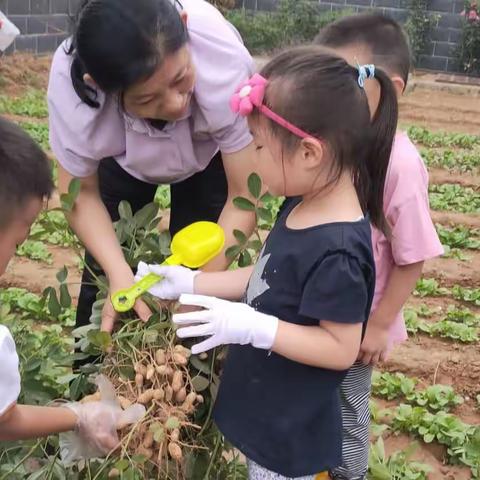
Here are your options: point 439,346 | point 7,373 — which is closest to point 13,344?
point 7,373

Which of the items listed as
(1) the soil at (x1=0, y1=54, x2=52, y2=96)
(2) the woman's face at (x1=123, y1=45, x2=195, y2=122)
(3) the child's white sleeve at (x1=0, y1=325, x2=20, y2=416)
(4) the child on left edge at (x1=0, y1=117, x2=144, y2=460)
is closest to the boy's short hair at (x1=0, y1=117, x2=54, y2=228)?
(4) the child on left edge at (x1=0, y1=117, x2=144, y2=460)

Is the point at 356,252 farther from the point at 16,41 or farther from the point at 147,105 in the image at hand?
the point at 16,41

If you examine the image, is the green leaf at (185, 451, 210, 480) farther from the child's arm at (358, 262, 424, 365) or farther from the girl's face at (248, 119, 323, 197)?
the girl's face at (248, 119, 323, 197)

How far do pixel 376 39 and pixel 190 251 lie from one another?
0.64 metres

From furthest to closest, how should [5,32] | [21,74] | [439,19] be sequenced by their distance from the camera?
[439,19] < [21,74] < [5,32]

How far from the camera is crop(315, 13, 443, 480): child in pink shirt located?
1555 millimetres

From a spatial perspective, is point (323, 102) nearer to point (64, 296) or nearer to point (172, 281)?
point (172, 281)

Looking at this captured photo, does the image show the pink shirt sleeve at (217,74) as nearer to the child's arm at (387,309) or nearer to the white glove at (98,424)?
the child's arm at (387,309)

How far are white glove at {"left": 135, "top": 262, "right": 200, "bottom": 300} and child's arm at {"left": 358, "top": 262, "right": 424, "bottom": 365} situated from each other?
0.44 meters

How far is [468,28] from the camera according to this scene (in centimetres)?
907

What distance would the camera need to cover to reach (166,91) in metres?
1.40

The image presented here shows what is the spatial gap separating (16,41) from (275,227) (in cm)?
687

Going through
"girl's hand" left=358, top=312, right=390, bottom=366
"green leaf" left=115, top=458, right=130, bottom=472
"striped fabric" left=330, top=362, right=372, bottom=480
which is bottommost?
"striped fabric" left=330, top=362, right=372, bottom=480

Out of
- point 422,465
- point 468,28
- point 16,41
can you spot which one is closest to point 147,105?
point 422,465
